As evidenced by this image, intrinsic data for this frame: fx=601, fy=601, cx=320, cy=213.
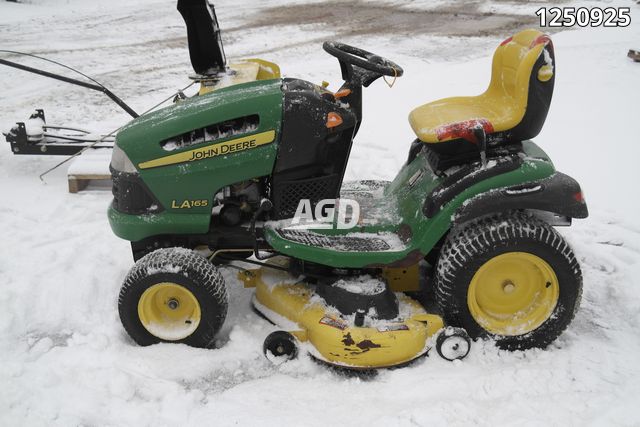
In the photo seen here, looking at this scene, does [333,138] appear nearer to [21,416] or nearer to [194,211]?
[194,211]

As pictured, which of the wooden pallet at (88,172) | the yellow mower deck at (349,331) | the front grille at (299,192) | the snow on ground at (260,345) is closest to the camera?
the snow on ground at (260,345)

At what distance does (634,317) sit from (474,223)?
3.71ft

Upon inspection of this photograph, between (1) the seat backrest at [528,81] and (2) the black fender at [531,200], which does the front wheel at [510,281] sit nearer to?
(2) the black fender at [531,200]

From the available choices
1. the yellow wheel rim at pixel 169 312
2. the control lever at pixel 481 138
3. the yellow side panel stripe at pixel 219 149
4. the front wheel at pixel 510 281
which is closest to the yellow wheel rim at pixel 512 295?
the front wheel at pixel 510 281

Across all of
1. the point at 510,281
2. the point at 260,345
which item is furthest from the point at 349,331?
the point at 510,281

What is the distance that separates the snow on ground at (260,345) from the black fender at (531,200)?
27.7 inches

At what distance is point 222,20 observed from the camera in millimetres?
11625

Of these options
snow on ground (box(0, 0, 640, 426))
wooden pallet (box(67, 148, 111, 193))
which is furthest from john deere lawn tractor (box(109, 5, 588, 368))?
wooden pallet (box(67, 148, 111, 193))

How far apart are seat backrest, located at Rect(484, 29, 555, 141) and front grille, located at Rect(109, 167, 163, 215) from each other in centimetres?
177

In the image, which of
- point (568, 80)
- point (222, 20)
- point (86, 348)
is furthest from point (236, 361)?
point (222, 20)

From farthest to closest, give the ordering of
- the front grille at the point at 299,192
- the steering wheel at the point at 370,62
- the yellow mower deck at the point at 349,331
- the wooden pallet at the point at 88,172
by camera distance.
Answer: the wooden pallet at the point at 88,172 < the front grille at the point at 299,192 < the steering wheel at the point at 370,62 < the yellow mower deck at the point at 349,331

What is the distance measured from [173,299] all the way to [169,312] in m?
0.11

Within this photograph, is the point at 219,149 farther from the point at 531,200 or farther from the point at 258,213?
the point at 531,200

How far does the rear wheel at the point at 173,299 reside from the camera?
2.90 m
